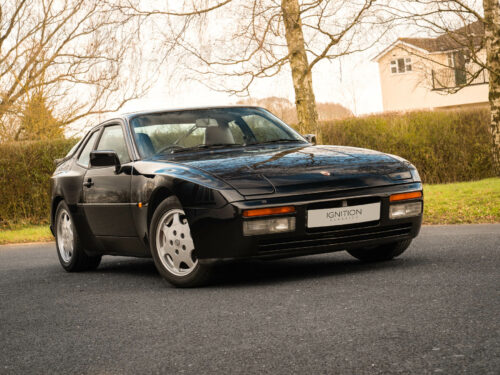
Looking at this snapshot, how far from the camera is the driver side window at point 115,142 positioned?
25.4 ft

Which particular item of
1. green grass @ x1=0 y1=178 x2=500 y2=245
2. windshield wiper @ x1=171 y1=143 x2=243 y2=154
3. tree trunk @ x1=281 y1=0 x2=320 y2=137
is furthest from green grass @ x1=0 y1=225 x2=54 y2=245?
windshield wiper @ x1=171 y1=143 x2=243 y2=154

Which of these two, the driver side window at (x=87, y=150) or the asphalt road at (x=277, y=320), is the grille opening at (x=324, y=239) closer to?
the asphalt road at (x=277, y=320)

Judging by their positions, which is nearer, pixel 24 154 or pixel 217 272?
pixel 217 272

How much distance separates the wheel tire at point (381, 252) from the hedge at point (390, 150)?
43.5 feet

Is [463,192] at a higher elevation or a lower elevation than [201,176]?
lower

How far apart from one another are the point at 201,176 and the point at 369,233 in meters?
1.42

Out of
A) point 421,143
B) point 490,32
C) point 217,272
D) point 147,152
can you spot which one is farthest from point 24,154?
point 217,272

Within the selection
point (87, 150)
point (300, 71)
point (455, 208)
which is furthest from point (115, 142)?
point (300, 71)

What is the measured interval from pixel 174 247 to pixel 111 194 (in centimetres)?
129

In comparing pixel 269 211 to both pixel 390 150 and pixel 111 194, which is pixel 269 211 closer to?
pixel 111 194

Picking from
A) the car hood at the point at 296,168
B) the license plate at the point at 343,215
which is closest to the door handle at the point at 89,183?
the car hood at the point at 296,168

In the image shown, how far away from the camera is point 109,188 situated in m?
7.65

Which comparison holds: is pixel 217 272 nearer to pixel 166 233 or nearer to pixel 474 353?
pixel 166 233

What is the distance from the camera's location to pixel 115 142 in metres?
8.06
